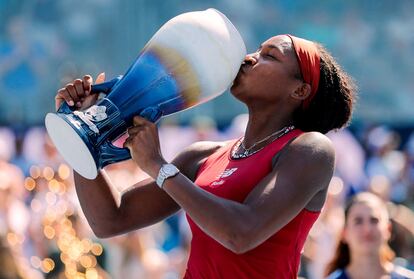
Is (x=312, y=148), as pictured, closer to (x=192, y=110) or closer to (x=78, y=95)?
(x=78, y=95)

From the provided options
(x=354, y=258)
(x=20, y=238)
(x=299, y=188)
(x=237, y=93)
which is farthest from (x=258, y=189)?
(x=20, y=238)

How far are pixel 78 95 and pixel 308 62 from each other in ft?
2.28

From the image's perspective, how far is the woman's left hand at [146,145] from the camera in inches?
109

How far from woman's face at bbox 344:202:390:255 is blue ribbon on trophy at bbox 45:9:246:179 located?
2.33 metres

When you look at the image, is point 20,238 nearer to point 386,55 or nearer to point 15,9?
point 15,9

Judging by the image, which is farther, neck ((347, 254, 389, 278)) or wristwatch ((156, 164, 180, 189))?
neck ((347, 254, 389, 278))

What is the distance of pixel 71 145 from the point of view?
2797 millimetres

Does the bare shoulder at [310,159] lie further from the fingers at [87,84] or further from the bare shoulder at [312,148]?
the fingers at [87,84]

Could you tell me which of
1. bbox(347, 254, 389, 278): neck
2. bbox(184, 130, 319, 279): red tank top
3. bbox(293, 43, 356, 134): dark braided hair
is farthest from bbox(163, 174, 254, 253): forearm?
bbox(347, 254, 389, 278): neck

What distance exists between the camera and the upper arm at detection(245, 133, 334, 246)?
2.75 meters

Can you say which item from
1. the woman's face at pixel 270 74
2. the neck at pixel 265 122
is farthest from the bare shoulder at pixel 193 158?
the woman's face at pixel 270 74

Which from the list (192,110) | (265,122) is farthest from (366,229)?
(192,110)

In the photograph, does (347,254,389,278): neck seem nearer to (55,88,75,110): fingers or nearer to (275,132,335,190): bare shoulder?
(275,132,335,190): bare shoulder

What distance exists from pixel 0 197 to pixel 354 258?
8.26ft
